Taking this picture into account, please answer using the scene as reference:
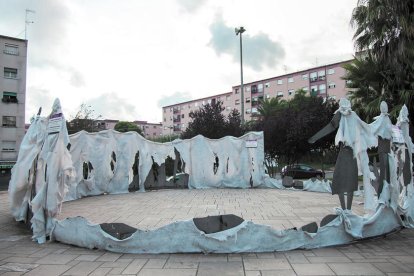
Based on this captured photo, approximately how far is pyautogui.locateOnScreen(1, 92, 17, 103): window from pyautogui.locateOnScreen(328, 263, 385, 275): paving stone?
42.8 metres

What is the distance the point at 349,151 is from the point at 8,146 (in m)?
40.9

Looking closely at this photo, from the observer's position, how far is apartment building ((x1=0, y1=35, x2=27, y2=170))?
3972 centimetres

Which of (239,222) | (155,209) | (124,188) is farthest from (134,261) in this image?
(124,188)

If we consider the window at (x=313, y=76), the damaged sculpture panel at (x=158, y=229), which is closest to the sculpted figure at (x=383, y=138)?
the damaged sculpture panel at (x=158, y=229)

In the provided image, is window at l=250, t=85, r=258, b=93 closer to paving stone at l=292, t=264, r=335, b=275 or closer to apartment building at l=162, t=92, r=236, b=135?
apartment building at l=162, t=92, r=236, b=135

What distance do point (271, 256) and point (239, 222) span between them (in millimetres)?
634

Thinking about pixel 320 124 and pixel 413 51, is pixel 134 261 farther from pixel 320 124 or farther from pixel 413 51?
pixel 320 124

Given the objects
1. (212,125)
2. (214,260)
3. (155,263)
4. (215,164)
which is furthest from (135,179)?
(214,260)

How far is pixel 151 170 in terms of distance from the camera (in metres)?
16.0

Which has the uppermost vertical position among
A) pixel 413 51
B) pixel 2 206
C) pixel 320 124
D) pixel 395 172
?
pixel 413 51

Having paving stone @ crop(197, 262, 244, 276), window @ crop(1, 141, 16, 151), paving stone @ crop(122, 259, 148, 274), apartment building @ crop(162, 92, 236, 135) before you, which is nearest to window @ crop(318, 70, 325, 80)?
apartment building @ crop(162, 92, 236, 135)

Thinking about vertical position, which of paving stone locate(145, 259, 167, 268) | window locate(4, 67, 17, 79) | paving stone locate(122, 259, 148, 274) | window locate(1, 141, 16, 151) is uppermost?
window locate(4, 67, 17, 79)

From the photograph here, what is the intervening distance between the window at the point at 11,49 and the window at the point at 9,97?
4513 millimetres

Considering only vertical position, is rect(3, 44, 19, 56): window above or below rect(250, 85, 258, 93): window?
below
